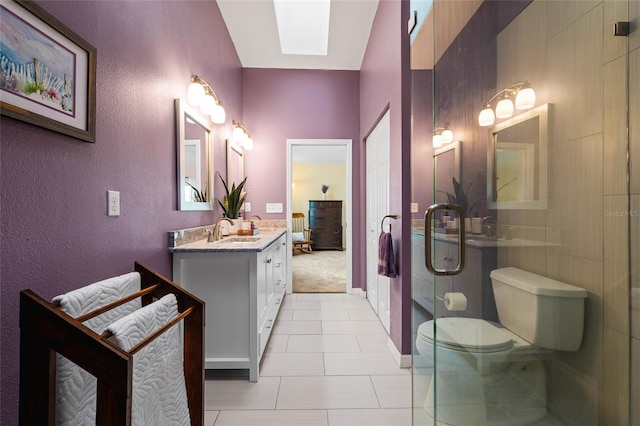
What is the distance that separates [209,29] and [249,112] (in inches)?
50.1

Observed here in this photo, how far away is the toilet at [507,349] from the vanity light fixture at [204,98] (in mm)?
2078

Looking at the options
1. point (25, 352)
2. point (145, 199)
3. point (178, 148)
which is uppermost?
point (178, 148)

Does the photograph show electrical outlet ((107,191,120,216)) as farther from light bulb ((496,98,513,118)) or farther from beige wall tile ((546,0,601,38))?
beige wall tile ((546,0,601,38))

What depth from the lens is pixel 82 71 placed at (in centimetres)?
102

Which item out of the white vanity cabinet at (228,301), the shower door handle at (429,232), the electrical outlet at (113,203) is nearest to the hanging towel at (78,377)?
the electrical outlet at (113,203)

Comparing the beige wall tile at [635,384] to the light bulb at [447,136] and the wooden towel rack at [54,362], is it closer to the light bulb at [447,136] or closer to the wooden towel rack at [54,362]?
the light bulb at [447,136]

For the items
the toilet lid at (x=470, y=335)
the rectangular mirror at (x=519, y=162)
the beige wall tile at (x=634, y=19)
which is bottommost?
the toilet lid at (x=470, y=335)

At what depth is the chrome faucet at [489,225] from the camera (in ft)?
4.31

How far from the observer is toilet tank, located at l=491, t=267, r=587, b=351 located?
44.4 inches

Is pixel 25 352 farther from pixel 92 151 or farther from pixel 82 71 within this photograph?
pixel 82 71

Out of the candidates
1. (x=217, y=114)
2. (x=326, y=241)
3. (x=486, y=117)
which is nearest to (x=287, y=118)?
(x=217, y=114)

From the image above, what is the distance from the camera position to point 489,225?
1.33m

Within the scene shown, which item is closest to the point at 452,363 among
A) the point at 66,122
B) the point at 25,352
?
the point at 25,352

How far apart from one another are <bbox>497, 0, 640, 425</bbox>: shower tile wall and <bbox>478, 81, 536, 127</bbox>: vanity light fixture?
3 cm
